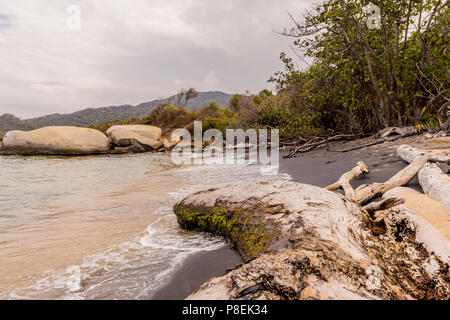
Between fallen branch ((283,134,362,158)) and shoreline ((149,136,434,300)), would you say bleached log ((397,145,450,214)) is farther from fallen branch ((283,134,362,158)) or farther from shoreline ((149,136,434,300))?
fallen branch ((283,134,362,158))

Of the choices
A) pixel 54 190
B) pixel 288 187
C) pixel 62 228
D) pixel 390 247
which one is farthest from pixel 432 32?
pixel 54 190

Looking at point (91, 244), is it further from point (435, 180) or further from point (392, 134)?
point (392, 134)

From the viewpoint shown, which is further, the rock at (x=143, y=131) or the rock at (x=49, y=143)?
the rock at (x=143, y=131)

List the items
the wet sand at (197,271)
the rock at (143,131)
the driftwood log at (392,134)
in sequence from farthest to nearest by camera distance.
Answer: the rock at (143,131), the driftwood log at (392,134), the wet sand at (197,271)

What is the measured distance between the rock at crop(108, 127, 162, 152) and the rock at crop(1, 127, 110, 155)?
1588mm

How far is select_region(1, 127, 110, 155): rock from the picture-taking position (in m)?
16.2

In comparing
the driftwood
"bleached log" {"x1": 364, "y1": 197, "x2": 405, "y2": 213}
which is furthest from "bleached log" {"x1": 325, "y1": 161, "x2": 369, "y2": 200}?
"bleached log" {"x1": 364, "y1": 197, "x2": 405, "y2": 213}

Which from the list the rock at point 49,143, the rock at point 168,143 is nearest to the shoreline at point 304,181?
the rock at point 168,143

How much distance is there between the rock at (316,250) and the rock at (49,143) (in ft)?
53.6

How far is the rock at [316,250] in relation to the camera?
1289 millimetres
